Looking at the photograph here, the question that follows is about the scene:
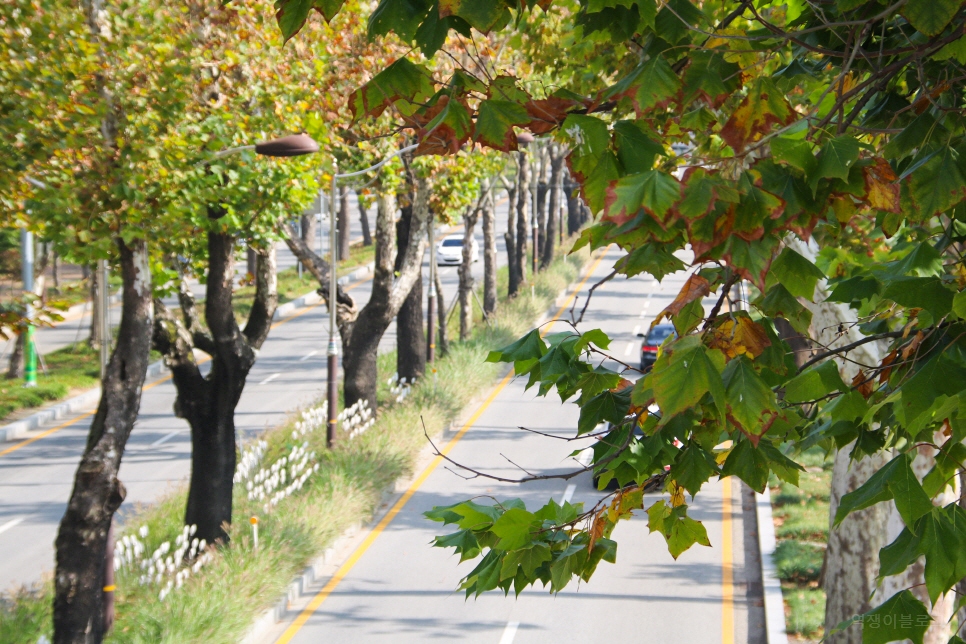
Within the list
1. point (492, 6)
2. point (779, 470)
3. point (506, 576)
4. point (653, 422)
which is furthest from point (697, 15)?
point (506, 576)

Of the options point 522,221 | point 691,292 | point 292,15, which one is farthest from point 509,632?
point 522,221

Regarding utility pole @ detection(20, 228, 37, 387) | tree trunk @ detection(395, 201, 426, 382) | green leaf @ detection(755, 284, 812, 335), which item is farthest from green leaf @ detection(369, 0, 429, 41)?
utility pole @ detection(20, 228, 37, 387)

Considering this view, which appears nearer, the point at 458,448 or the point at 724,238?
the point at 724,238

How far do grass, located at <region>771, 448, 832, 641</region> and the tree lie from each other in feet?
22.7

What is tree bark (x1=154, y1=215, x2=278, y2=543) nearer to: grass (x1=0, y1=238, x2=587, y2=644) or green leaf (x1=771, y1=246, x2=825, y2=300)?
grass (x1=0, y1=238, x2=587, y2=644)

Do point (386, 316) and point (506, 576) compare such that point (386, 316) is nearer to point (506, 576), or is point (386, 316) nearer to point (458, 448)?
point (458, 448)

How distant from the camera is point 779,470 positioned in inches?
144

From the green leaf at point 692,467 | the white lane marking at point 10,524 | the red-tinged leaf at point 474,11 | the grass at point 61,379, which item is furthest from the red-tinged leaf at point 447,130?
the grass at point 61,379

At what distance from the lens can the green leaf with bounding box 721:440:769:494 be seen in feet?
11.5

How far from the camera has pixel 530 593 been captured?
12.6 m

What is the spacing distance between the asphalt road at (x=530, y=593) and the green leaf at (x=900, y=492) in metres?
6.12

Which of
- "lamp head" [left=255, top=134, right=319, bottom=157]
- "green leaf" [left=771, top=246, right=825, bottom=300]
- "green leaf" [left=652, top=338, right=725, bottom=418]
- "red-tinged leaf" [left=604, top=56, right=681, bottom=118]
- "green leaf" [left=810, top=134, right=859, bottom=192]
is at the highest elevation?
"lamp head" [left=255, top=134, right=319, bottom=157]

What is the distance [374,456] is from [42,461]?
8.41 metres

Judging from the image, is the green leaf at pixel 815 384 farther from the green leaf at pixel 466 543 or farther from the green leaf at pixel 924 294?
the green leaf at pixel 466 543
